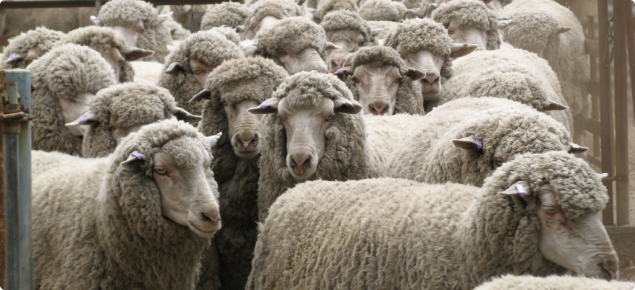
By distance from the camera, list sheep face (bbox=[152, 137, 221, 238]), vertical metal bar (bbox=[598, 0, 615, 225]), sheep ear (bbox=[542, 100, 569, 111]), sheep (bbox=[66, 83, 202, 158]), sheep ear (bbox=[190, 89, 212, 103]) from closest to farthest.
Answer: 1. sheep face (bbox=[152, 137, 221, 238])
2. sheep (bbox=[66, 83, 202, 158])
3. sheep ear (bbox=[190, 89, 212, 103])
4. sheep ear (bbox=[542, 100, 569, 111])
5. vertical metal bar (bbox=[598, 0, 615, 225])

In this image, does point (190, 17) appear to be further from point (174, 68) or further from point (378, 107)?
point (378, 107)

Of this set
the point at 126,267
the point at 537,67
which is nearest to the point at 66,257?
the point at 126,267

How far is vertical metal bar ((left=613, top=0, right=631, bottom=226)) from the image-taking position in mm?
7750

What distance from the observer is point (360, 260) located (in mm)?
3707

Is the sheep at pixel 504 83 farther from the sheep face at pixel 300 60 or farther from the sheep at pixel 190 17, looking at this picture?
the sheep at pixel 190 17

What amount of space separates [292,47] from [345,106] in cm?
193

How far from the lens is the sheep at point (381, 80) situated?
21.0ft

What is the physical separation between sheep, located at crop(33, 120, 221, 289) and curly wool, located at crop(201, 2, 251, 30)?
622 centimetres

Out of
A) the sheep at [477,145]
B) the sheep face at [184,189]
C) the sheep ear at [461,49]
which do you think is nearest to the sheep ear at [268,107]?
the sheep at [477,145]

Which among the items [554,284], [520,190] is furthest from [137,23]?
[554,284]

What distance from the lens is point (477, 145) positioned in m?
4.23

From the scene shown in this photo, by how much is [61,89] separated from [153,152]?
7.06 ft

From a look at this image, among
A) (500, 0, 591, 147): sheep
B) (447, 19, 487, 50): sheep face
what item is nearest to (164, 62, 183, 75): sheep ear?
(447, 19, 487, 50): sheep face

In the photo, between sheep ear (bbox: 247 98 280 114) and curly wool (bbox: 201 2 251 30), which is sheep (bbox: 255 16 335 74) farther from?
curly wool (bbox: 201 2 251 30)
